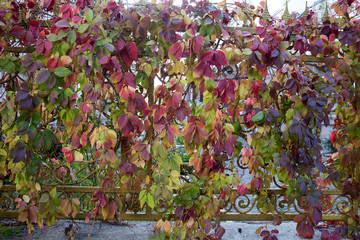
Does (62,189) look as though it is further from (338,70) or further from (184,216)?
(338,70)

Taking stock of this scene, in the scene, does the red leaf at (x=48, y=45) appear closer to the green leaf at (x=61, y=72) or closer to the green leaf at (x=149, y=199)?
the green leaf at (x=61, y=72)

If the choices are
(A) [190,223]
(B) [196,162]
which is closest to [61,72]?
(B) [196,162]

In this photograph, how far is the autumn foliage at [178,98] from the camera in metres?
1.59

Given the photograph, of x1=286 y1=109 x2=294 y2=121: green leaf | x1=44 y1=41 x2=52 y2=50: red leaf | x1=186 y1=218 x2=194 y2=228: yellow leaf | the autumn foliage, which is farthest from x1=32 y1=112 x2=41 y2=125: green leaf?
x1=286 y1=109 x2=294 y2=121: green leaf

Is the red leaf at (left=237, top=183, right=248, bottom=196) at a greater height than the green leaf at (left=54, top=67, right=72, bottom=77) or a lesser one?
lesser

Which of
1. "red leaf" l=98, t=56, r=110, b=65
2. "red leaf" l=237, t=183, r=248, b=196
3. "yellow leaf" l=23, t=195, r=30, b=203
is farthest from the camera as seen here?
"red leaf" l=237, t=183, r=248, b=196

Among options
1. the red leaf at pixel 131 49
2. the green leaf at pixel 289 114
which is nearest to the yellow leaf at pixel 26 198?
the red leaf at pixel 131 49

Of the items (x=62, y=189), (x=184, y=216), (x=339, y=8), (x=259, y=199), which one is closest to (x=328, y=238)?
(x=259, y=199)

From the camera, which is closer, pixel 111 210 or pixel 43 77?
pixel 43 77

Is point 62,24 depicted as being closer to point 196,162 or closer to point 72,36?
point 72,36

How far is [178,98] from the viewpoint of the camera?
1563mm

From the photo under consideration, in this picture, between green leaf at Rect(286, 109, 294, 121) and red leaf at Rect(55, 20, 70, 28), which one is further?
green leaf at Rect(286, 109, 294, 121)

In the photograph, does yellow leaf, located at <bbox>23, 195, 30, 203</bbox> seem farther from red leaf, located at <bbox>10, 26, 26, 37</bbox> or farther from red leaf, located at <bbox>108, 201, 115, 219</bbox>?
red leaf, located at <bbox>10, 26, 26, 37</bbox>

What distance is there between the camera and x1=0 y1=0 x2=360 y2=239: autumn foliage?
1595 mm
